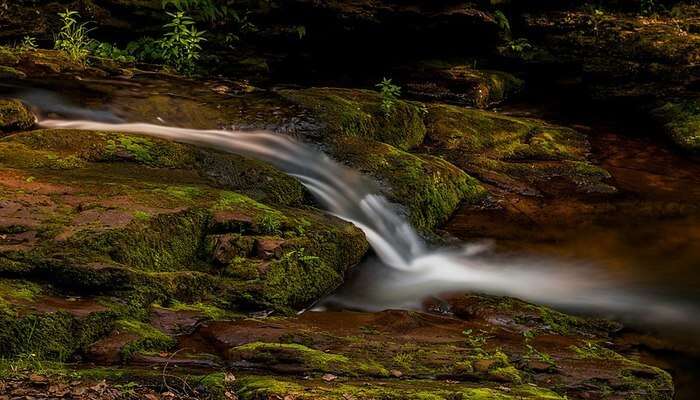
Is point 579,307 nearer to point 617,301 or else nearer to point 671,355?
point 617,301

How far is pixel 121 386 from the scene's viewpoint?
2922 millimetres

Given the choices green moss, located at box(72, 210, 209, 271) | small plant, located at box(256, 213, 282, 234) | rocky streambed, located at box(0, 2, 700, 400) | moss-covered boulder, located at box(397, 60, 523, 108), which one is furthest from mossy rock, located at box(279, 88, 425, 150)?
green moss, located at box(72, 210, 209, 271)

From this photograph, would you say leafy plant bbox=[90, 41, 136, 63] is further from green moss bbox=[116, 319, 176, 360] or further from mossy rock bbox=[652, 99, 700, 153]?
mossy rock bbox=[652, 99, 700, 153]

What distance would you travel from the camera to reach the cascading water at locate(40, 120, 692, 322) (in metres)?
5.82

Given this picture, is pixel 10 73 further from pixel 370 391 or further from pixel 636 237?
pixel 636 237

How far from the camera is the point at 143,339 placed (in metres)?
3.66

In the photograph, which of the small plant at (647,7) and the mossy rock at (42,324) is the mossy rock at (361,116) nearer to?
the mossy rock at (42,324)

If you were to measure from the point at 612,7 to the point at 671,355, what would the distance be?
495 inches

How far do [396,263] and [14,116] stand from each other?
13.5ft

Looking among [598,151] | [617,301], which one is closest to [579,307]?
Result: [617,301]

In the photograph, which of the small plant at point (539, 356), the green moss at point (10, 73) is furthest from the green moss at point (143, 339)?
the green moss at point (10, 73)

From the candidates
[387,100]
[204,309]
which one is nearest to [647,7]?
[387,100]

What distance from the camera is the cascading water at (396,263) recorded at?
229 inches

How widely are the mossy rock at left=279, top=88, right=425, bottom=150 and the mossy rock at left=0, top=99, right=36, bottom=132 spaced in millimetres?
3021
